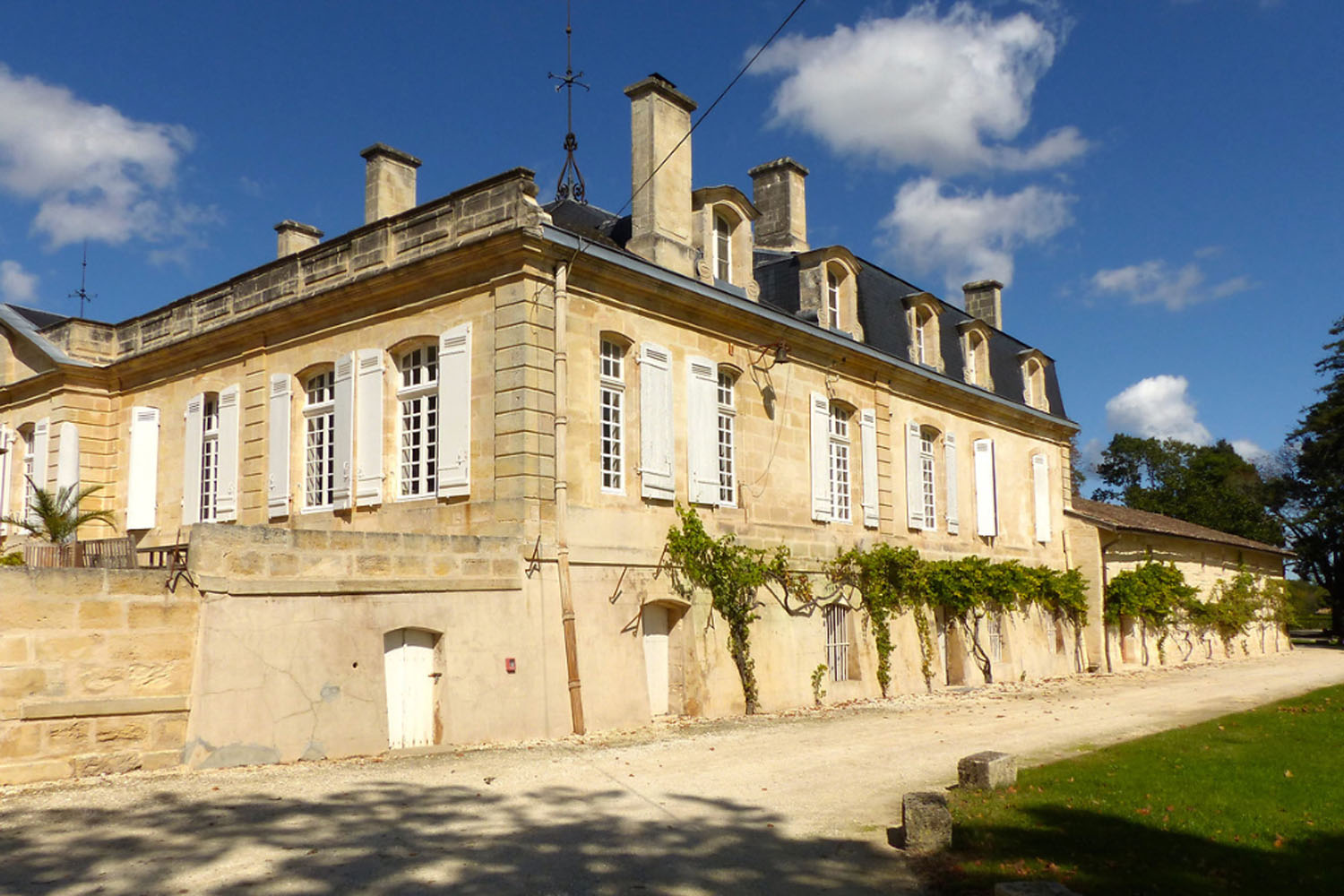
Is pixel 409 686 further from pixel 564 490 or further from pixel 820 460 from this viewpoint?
pixel 820 460

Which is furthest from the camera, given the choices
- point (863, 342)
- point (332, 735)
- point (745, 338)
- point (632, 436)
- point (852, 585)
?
point (863, 342)

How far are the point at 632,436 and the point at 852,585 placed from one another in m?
5.09

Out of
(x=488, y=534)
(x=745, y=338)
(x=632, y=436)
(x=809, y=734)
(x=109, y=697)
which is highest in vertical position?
(x=745, y=338)

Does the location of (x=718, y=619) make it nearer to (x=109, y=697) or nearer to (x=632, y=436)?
(x=632, y=436)

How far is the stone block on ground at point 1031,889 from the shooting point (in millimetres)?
4812

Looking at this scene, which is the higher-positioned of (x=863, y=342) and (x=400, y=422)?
(x=863, y=342)

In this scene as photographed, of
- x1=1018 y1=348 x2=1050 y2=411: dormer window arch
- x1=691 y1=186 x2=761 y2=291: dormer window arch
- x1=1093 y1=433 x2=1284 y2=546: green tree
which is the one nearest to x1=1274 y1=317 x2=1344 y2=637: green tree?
x1=1093 y1=433 x2=1284 y2=546: green tree

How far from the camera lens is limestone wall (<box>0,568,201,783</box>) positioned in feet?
26.4

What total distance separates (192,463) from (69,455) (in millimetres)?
2689

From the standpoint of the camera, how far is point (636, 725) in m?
12.5

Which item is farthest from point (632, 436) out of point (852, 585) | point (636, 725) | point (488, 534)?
point (852, 585)

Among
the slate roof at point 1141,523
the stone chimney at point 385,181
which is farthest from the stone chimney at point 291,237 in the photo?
the slate roof at point 1141,523

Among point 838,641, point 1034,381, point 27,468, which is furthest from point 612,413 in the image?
point 1034,381

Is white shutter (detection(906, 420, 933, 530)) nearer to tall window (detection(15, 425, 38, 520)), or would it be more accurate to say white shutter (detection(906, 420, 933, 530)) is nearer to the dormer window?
the dormer window
